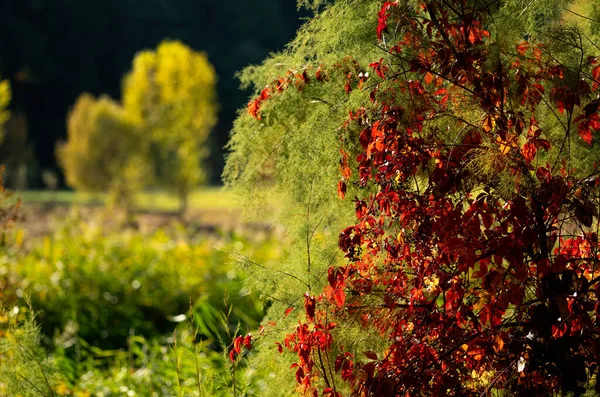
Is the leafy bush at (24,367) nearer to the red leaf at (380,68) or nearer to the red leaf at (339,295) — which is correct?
the red leaf at (339,295)

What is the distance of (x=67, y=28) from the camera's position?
58188 millimetres

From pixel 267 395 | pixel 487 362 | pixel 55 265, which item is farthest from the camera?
pixel 55 265

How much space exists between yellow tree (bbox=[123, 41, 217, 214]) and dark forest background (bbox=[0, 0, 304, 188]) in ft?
79.0

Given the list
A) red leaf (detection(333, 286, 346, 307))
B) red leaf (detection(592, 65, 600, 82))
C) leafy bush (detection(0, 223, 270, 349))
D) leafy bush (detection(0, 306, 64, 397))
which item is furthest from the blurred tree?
red leaf (detection(592, 65, 600, 82))

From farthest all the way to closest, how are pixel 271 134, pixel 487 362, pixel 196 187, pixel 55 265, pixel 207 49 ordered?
pixel 207 49, pixel 196 187, pixel 55 265, pixel 271 134, pixel 487 362

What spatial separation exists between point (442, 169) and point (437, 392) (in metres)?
0.69

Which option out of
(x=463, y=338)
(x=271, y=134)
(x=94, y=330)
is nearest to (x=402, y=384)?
(x=463, y=338)

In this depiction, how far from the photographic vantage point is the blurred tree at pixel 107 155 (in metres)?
24.7

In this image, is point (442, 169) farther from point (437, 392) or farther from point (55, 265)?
point (55, 265)

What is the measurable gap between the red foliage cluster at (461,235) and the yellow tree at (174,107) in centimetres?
1893

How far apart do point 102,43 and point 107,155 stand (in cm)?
3657

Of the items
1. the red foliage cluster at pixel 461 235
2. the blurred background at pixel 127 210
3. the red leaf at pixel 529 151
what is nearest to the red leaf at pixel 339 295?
the red foliage cluster at pixel 461 235

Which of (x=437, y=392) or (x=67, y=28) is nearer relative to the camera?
(x=437, y=392)

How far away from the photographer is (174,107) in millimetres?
21766
